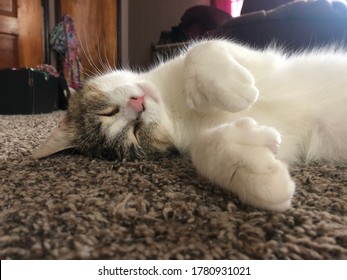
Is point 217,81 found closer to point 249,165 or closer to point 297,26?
point 249,165

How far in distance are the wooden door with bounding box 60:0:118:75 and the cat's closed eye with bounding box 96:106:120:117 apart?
10.6 feet

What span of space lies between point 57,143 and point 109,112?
0.21m

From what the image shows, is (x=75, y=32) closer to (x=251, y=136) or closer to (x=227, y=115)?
(x=227, y=115)

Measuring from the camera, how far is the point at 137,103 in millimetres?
962

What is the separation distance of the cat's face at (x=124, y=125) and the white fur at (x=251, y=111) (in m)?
0.01

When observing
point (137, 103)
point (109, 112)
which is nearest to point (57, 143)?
point (109, 112)

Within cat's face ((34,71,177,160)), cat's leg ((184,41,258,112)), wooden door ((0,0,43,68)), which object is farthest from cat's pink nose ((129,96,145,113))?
wooden door ((0,0,43,68))

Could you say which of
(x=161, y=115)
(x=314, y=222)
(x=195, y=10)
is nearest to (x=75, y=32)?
(x=195, y=10)

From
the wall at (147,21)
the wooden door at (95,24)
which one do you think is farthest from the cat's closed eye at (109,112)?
the wall at (147,21)

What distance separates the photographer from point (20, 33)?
3.67m

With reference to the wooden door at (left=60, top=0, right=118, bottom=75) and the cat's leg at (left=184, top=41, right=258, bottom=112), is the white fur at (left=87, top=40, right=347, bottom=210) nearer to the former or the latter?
the cat's leg at (left=184, top=41, right=258, bottom=112)

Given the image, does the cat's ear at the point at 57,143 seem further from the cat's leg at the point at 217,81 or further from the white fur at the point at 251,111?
the cat's leg at the point at 217,81

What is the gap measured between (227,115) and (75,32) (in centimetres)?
358

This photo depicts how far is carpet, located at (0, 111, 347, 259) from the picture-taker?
45 centimetres
